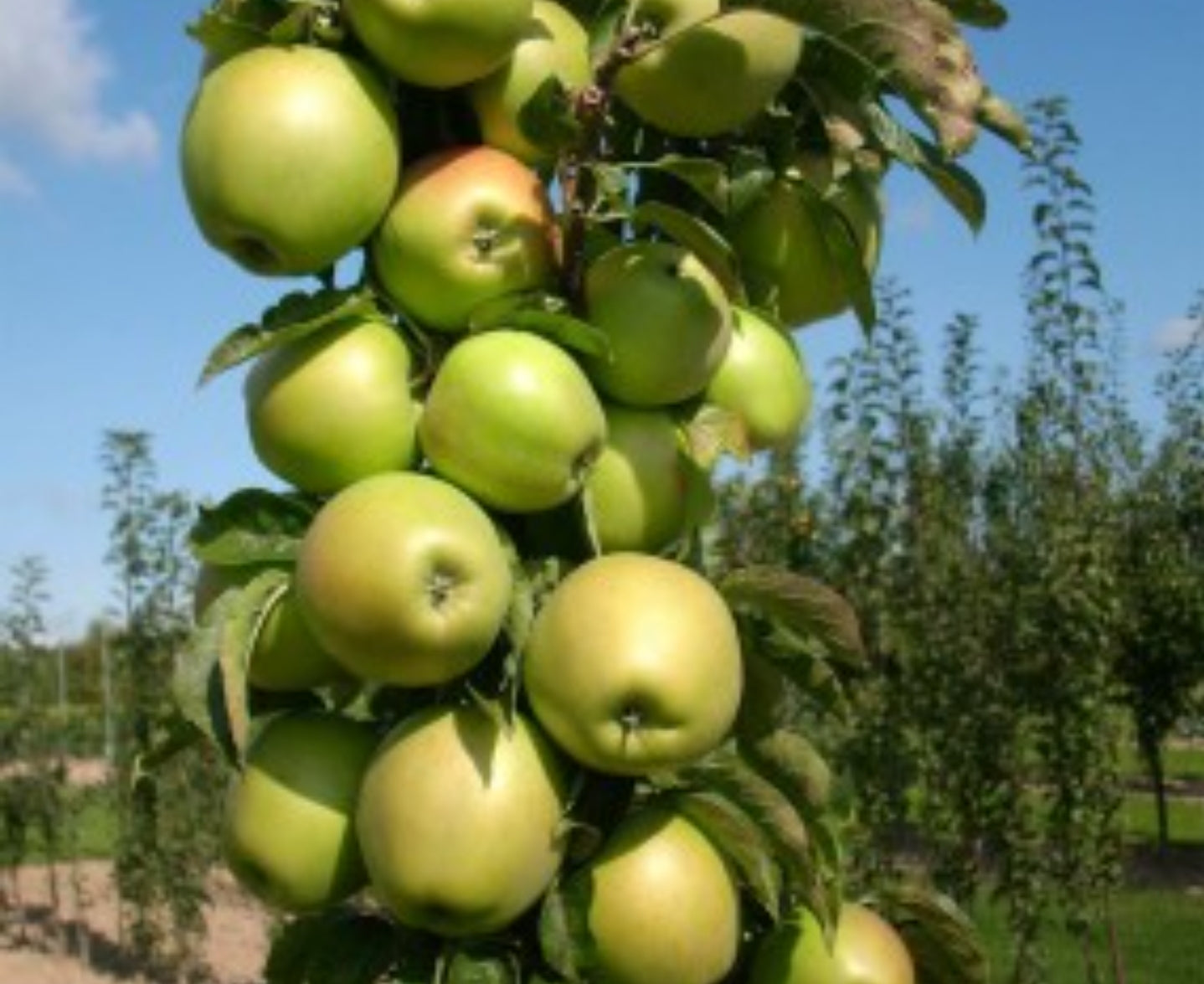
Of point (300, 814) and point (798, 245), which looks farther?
point (798, 245)

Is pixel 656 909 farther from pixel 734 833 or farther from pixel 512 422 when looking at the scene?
pixel 512 422

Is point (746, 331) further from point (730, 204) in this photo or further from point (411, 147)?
point (411, 147)

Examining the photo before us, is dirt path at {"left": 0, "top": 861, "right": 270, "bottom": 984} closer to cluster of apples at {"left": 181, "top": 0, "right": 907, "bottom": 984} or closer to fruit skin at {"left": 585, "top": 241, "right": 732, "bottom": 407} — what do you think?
cluster of apples at {"left": 181, "top": 0, "right": 907, "bottom": 984}

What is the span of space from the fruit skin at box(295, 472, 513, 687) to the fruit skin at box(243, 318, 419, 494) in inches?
2.5

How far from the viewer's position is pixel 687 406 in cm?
149

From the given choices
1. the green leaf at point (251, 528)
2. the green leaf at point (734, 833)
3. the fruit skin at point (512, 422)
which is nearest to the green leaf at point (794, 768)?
the green leaf at point (734, 833)

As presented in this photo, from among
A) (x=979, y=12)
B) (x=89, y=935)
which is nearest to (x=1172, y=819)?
(x=89, y=935)

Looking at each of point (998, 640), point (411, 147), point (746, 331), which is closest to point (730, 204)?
point (746, 331)

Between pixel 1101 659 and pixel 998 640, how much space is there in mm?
1471

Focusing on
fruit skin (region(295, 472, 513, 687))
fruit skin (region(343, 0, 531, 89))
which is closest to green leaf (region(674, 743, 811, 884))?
fruit skin (region(295, 472, 513, 687))

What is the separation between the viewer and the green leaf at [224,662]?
133 centimetres

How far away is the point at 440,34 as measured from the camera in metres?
1.35

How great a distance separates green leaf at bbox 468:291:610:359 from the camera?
1.35 metres

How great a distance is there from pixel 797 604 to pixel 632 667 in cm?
24
